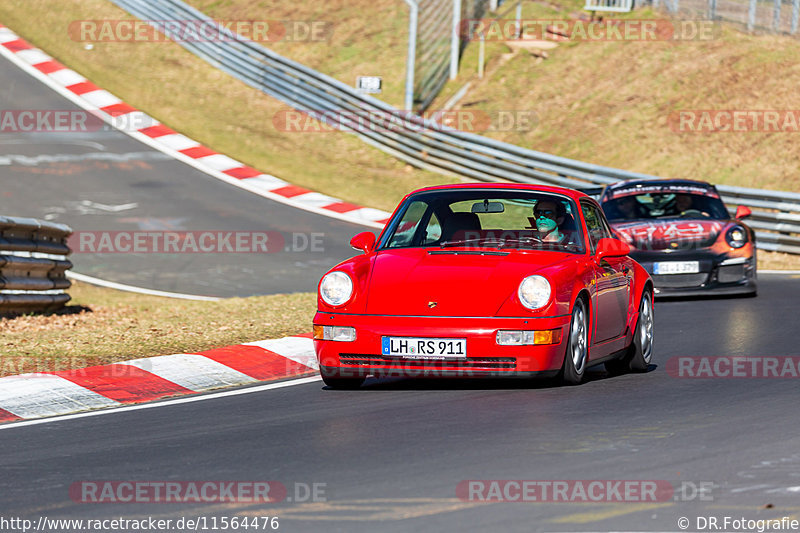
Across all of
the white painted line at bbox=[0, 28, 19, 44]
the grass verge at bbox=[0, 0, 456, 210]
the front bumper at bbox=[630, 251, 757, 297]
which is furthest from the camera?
the white painted line at bbox=[0, 28, 19, 44]

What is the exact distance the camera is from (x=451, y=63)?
31312mm

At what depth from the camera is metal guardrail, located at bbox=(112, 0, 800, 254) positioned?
2019 cm

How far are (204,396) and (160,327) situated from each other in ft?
11.4

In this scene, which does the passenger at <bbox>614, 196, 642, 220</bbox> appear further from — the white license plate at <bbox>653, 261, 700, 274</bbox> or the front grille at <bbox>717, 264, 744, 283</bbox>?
the front grille at <bbox>717, 264, 744, 283</bbox>

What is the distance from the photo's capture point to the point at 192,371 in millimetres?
9406

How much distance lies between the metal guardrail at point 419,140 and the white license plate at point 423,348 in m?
12.8

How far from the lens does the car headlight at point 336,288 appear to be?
8.39m

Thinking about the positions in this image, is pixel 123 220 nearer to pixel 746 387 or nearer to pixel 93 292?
pixel 93 292

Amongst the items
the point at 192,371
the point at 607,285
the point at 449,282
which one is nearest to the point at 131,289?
the point at 192,371

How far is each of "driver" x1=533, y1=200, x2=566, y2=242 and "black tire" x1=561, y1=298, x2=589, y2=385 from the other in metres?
0.67

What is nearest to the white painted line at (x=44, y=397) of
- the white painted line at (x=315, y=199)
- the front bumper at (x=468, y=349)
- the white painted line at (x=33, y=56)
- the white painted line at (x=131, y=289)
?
the front bumper at (x=468, y=349)

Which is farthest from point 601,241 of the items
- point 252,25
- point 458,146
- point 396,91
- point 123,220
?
point 252,25

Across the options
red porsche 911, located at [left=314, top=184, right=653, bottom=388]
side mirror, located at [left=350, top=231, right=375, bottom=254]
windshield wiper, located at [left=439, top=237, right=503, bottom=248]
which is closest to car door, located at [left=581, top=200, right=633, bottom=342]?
red porsche 911, located at [left=314, top=184, right=653, bottom=388]

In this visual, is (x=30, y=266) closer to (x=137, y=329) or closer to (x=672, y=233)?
(x=137, y=329)
